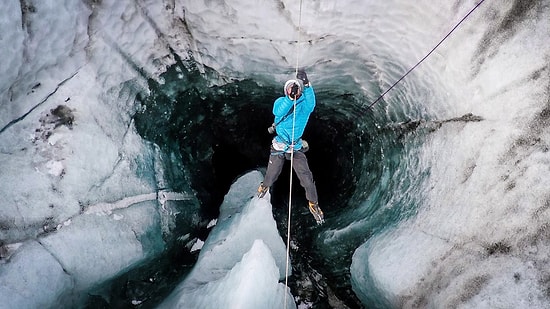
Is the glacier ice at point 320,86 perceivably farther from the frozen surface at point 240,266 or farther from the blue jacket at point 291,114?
the blue jacket at point 291,114

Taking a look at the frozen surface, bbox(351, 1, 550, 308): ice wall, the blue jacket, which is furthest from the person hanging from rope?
bbox(351, 1, 550, 308): ice wall

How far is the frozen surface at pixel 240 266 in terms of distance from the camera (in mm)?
2596

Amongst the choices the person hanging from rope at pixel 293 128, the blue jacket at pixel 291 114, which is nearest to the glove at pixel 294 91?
the person hanging from rope at pixel 293 128

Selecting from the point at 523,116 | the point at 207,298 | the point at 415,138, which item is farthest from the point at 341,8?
the point at 207,298

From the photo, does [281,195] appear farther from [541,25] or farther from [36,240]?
[541,25]

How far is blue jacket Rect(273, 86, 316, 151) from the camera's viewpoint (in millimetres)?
2986

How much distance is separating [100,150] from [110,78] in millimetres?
587

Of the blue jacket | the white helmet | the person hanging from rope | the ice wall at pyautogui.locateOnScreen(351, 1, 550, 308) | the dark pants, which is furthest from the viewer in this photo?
the dark pants

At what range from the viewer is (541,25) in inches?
89.9

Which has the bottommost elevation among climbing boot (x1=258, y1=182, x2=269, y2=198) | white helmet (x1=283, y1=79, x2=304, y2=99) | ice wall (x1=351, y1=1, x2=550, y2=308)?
ice wall (x1=351, y1=1, x2=550, y2=308)

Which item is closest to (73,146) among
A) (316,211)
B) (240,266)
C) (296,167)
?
(240,266)

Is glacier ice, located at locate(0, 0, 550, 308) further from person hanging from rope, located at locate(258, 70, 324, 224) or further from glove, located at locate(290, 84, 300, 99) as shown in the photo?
glove, located at locate(290, 84, 300, 99)

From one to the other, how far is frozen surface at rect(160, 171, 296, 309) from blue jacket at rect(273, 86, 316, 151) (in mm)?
618

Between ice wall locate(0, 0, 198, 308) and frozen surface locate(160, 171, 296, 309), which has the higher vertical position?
ice wall locate(0, 0, 198, 308)
